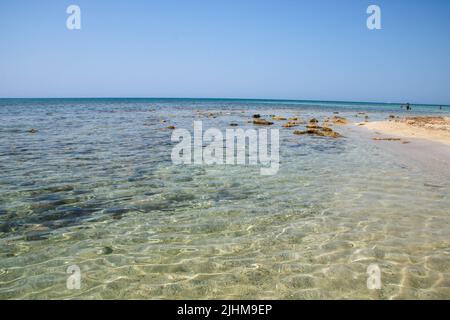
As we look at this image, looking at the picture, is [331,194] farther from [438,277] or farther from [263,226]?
[438,277]

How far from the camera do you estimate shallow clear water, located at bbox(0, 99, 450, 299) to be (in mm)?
4375

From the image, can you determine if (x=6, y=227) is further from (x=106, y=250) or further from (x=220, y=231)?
(x=220, y=231)

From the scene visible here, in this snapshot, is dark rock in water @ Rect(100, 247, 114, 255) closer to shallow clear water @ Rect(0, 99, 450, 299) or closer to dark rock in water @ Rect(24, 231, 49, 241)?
shallow clear water @ Rect(0, 99, 450, 299)

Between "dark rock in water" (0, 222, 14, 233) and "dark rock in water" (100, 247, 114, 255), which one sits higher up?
"dark rock in water" (0, 222, 14, 233)

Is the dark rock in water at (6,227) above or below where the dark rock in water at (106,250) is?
above

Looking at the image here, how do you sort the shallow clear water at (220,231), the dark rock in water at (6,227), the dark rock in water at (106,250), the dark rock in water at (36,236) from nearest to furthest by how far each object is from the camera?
the shallow clear water at (220,231), the dark rock in water at (106,250), the dark rock in water at (36,236), the dark rock in water at (6,227)

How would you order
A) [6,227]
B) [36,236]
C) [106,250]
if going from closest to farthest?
[106,250], [36,236], [6,227]

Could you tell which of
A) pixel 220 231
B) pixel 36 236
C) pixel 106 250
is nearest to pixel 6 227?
pixel 36 236

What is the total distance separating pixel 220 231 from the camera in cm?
607

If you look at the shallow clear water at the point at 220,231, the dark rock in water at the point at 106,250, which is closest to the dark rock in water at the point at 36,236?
the shallow clear water at the point at 220,231

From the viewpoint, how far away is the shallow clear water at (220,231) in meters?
4.38

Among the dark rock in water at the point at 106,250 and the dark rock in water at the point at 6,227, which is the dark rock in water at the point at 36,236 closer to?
the dark rock in water at the point at 6,227

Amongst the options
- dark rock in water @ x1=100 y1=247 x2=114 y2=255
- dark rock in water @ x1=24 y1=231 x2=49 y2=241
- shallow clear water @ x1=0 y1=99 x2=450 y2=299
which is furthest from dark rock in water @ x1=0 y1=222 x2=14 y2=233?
dark rock in water @ x1=100 y1=247 x2=114 y2=255

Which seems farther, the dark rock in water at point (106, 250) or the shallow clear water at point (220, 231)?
the dark rock in water at point (106, 250)
